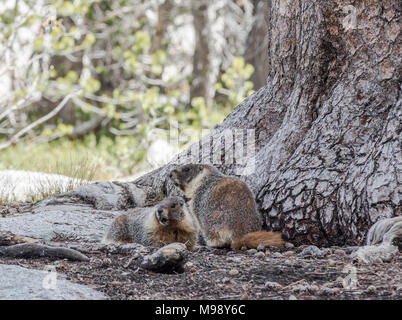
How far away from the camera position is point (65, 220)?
6.38 m

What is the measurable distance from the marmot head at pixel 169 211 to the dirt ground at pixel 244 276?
44cm

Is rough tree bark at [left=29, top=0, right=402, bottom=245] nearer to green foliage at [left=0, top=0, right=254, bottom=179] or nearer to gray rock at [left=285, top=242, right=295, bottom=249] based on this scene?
gray rock at [left=285, top=242, right=295, bottom=249]

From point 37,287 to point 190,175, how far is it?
2.75 m

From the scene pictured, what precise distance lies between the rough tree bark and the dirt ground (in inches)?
19.1

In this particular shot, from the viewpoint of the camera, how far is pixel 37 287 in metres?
3.64

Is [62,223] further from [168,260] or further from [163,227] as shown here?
[168,260]

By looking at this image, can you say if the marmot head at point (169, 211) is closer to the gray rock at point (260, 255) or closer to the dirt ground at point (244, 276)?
the dirt ground at point (244, 276)

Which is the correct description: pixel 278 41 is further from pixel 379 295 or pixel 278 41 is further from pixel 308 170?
pixel 379 295

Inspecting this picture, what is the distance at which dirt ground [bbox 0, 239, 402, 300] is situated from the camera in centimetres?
375

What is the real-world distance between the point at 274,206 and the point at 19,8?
33.8ft

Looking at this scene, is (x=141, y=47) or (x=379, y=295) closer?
(x=379, y=295)

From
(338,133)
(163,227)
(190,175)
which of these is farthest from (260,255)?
(190,175)

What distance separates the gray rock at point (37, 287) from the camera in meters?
3.54
